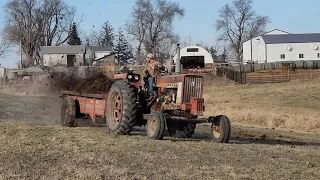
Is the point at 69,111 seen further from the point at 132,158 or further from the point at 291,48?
the point at 291,48

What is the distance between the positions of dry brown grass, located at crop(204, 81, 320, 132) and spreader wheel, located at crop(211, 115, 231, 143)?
12.3 metres

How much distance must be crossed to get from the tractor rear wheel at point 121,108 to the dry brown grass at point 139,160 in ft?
3.20

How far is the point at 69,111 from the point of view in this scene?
54.5 ft

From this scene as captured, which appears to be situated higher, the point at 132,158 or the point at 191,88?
the point at 191,88

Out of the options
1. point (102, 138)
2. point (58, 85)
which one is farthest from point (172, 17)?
point (102, 138)

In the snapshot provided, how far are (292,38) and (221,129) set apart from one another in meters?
89.8

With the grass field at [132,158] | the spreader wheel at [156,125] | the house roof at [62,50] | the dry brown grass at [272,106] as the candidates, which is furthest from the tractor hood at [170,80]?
the house roof at [62,50]

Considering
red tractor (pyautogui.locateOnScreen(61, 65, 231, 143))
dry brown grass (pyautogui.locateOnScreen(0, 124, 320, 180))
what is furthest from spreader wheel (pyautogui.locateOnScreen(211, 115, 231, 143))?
dry brown grass (pyautogui.locateOnScreen(0, 124, 320, 180))

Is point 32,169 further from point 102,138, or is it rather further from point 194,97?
point 194,97

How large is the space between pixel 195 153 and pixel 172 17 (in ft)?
364

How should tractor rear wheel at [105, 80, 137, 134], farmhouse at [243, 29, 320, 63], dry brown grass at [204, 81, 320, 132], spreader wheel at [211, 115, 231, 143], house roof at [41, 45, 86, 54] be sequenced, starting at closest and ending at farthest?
spreader wheel at [211, 115, 231, 143]
tractor rear wheel at [105, 80, 137, 134]
dry brown grass at [204, 81, 320, 132]
farmhouse at [243, 29, 320, 63]
house roof at [41, 45, 86, 54]

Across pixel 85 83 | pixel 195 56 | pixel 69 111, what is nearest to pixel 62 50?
pixel 195 56

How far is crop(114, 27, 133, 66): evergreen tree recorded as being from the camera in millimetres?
131125

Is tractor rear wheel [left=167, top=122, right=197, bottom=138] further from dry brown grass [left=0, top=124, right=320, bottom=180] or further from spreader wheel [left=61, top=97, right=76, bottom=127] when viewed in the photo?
spreader wheel [left=61, top=97, right=76, bottom=127]
